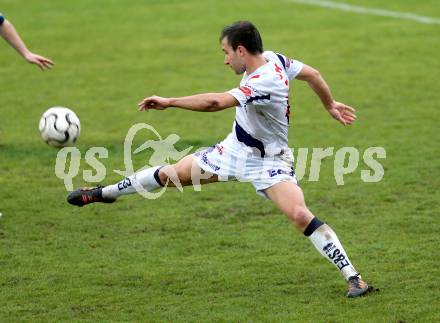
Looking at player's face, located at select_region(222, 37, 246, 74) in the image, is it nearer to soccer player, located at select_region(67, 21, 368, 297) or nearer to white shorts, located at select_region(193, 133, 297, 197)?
soccer player, located at select_region(67, 21, 368, 297)

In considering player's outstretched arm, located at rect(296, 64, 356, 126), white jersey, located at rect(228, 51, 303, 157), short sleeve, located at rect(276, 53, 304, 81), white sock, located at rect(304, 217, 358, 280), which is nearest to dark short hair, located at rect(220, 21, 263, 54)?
white jersey, located at rect(228, 51, 303, 157)

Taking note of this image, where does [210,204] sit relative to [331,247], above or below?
below

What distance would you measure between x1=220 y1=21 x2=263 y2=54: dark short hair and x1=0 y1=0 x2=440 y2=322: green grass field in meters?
2.03

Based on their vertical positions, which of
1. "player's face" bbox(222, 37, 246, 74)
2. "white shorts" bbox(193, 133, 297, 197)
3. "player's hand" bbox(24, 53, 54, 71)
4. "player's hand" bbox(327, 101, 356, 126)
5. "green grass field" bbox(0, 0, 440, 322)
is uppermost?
"player's face" bbox(222, 37, 246, 74)

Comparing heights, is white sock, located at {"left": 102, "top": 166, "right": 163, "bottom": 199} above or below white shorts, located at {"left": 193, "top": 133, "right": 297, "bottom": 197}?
below

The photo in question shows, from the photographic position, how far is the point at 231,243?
9.66m

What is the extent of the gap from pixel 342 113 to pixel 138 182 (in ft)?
6.48

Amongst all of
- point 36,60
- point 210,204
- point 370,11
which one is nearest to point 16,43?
point 36,60

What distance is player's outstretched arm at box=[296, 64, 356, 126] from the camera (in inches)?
344

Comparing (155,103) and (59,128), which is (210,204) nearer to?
(59,128)

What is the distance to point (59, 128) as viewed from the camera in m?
11.1

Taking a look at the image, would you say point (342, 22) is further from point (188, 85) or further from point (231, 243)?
point (231, 243)

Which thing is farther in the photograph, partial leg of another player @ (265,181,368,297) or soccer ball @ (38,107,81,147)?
soccer ball @ (38,107,81,147)

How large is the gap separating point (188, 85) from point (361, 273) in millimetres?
8892
